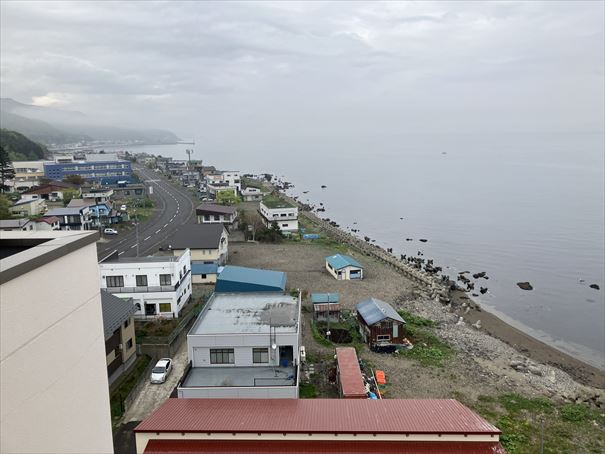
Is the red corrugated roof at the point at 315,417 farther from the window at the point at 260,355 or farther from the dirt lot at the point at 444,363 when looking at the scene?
the dirt lot at the point at 444,363

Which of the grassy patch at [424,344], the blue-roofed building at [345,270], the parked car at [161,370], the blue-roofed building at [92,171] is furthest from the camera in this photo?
the blue-roofed building at [92,171]

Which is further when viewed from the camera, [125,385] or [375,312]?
[375,312]

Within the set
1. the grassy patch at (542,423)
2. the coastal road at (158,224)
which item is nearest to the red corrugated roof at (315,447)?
the grassy patch at (542,423)

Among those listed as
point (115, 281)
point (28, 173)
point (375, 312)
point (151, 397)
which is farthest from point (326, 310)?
point (28, 173)

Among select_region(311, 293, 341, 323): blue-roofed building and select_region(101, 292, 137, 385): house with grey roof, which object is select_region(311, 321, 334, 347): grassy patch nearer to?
select_region(311, 293, 341, 323): blue-roofed building

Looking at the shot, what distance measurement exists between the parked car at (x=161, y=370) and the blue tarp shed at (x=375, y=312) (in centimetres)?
825

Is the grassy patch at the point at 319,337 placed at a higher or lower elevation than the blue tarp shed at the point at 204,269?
lower

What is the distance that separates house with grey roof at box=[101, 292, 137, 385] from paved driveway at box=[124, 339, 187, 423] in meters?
1.23

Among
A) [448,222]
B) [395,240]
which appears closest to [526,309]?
[395,240]

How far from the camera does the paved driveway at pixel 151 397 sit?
14133 mm

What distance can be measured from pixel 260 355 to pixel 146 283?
838 centimetres

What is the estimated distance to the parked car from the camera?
52.1ft

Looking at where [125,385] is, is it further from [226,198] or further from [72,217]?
[226,198]

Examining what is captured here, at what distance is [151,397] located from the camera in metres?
15.1
